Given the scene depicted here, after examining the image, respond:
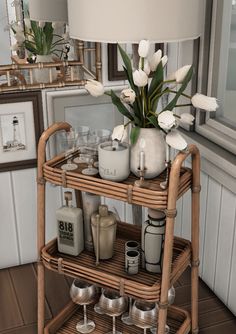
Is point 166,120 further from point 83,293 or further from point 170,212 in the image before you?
point 83,293

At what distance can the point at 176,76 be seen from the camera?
4.20ft

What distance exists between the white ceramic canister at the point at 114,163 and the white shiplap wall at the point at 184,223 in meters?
0.46

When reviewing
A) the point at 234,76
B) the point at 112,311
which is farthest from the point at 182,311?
the point at 234,76

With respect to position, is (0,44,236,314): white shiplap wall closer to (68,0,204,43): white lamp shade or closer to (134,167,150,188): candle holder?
(134,167,150,188): candle holder

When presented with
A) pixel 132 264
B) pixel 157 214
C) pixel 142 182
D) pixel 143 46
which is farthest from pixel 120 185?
pixel 143 46

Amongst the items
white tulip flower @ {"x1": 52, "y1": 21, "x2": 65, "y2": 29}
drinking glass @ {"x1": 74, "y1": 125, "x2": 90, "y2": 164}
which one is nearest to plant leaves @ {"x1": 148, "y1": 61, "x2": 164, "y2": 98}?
drinking glass @ {"x1": 74, "y1": 125, "x2": 90, "y2": 164}

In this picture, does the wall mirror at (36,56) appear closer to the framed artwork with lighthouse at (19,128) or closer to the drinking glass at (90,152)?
the framed artwork with lighthouse at (19,128)

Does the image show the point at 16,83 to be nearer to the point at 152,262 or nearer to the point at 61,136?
the point at 61,136

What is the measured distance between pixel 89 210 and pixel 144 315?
37 centimetres

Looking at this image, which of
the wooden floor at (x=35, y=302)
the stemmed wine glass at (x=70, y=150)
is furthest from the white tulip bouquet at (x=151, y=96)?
the wooden floor at (x=35, y=302)

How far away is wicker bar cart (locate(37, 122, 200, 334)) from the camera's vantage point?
1.27m

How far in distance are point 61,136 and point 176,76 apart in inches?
27.0

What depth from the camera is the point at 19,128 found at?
5.96 feet

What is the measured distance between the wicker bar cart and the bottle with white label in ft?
0.10
